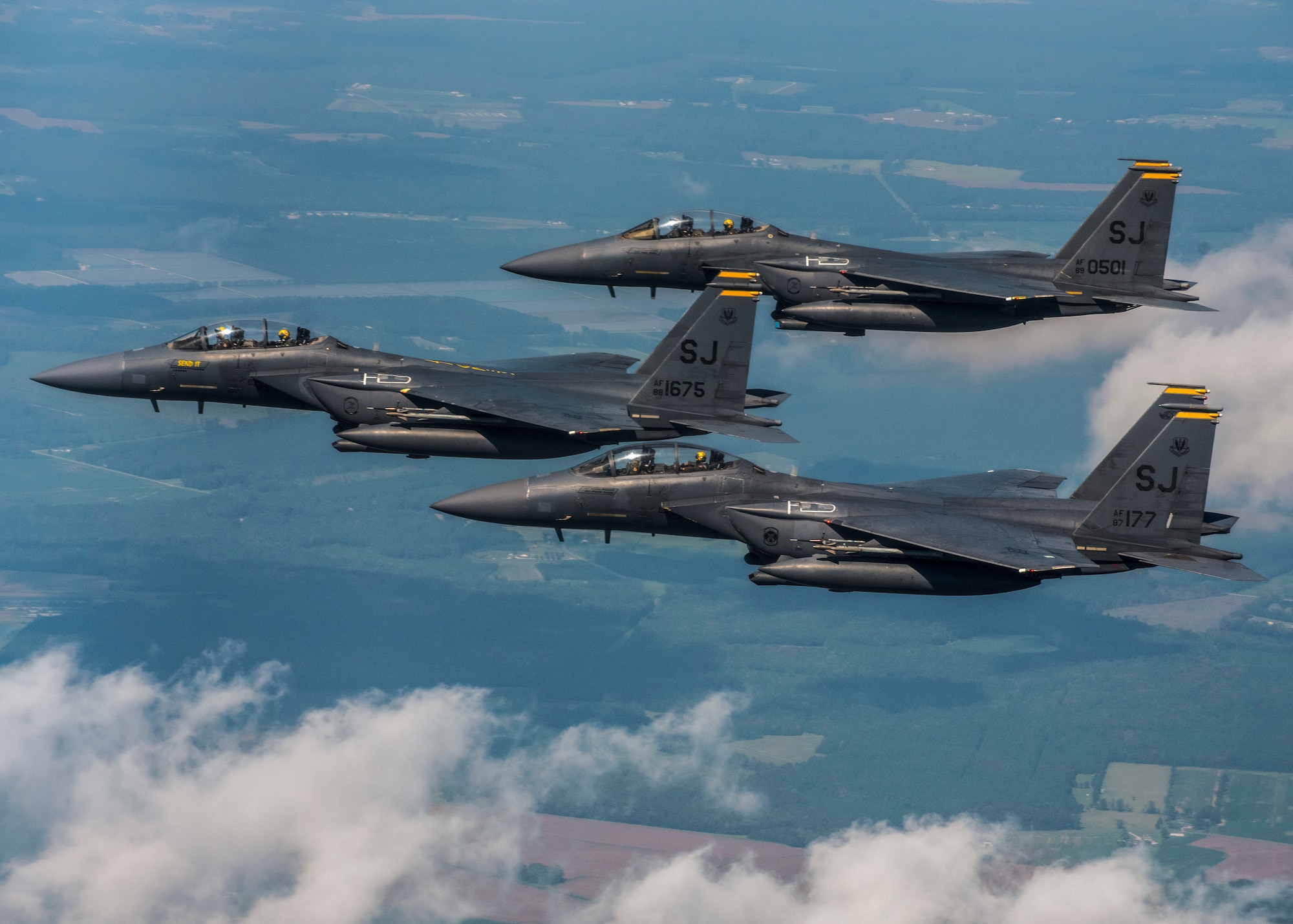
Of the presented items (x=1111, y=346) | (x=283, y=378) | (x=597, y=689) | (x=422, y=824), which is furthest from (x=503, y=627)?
(x=283, y=378)

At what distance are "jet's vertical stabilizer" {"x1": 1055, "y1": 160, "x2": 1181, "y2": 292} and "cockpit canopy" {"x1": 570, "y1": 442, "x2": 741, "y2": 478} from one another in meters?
15.9

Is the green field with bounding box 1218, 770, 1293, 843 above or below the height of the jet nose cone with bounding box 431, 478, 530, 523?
below

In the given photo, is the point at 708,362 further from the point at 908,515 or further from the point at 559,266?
the point at 559,266

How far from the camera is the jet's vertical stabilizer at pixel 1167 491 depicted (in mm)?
39812

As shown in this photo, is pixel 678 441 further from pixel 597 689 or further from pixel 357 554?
pixel 357 554

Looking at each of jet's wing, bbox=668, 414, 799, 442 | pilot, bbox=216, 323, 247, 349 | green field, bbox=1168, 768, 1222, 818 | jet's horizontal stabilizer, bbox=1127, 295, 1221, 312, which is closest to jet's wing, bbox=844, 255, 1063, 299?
jet's horizontal stabilizer, bbox=1127, 295, 1221, 312

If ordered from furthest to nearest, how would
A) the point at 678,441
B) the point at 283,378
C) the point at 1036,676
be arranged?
the point at 1036,676
the point at 283,378
the point at 678,441

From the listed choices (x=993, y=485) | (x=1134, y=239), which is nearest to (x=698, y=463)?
(x=993, y=485)

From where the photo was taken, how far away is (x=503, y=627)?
18625 cm

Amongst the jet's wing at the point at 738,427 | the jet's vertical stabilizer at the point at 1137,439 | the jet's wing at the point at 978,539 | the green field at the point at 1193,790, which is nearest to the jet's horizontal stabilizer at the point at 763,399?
the jet's wing at the point at 738,427

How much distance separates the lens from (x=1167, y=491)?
40.4 meters

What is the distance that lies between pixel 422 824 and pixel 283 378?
152 m

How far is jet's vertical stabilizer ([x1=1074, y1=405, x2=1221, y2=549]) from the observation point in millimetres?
39812

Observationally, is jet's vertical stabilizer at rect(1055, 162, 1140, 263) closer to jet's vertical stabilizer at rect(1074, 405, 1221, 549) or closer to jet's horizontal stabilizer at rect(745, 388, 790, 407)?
jet's vertical stabilizer at rect(1074, 405, 1221, 549)
